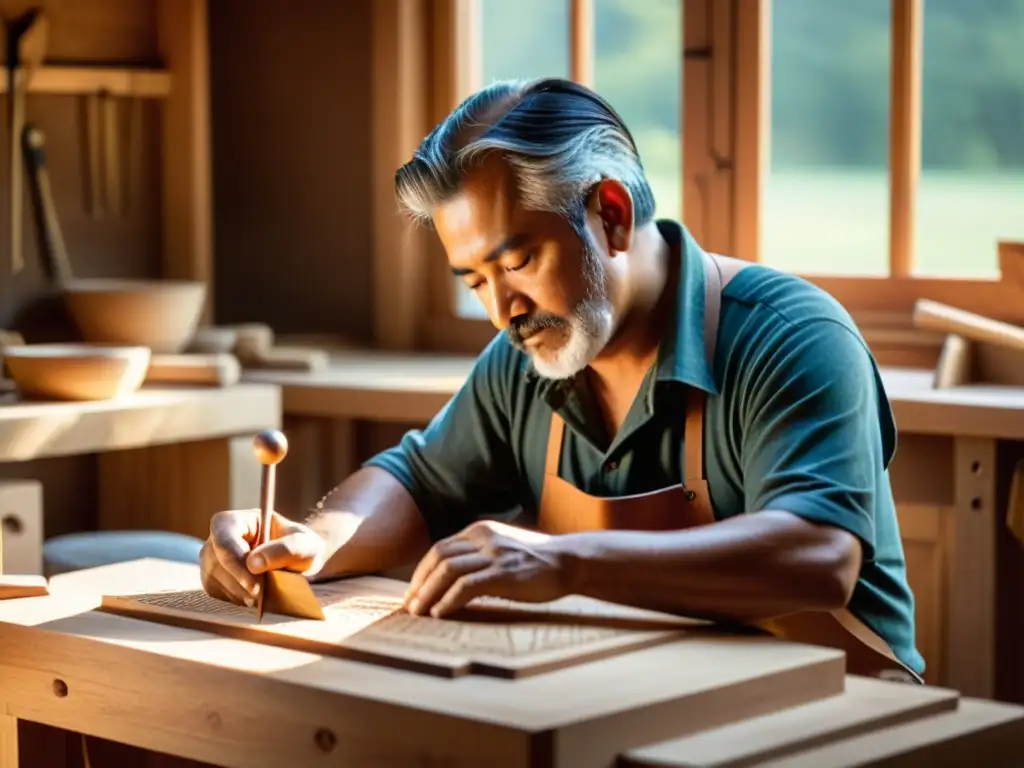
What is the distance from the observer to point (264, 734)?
6.09 ft

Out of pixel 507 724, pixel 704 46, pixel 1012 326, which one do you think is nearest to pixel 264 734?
pixel 507 724

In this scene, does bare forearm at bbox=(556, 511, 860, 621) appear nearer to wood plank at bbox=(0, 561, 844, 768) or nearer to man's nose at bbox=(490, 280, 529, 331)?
wood plank at bbox=(0, 561, 844, 768)

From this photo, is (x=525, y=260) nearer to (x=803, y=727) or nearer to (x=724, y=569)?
(x=724, y=569)

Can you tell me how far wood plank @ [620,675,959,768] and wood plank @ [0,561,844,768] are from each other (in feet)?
0.06

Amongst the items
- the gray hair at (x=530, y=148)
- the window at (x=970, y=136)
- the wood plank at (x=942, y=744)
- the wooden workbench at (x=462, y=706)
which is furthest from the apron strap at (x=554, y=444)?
the window at (x=970, y=136)

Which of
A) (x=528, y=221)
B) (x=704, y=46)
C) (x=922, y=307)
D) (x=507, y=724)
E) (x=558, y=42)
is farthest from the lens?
(x=558, y=42)

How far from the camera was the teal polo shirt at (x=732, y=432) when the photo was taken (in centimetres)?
216

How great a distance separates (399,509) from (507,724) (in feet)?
3.28

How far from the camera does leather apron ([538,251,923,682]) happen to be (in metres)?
2.27

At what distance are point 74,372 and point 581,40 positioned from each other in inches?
56.4

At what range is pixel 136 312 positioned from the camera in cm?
396

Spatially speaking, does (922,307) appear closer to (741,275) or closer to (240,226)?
(741,275)

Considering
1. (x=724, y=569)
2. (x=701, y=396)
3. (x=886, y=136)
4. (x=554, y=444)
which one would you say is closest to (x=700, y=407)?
(x=701, y=396)

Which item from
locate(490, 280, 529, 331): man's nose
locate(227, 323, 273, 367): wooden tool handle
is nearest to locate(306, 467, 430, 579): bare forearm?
locate(490, 280, 529, 331): man's nose
